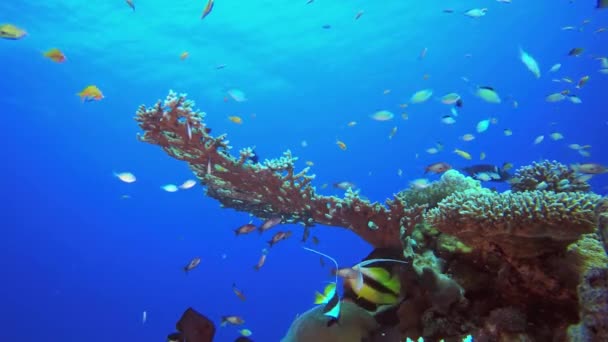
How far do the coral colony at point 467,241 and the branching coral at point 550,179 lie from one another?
0.05ft

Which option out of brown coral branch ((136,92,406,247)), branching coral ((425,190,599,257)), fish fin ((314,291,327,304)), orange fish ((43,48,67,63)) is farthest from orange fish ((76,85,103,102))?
branching coral ((425,190,599,257))

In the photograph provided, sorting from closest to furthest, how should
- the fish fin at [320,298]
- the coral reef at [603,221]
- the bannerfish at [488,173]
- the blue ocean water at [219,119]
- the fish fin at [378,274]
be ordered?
the coral reef at [603,221] < the fish fin at [378,274] < the fish fin at [320,298] < the bannerfish at [488,173] < the blue ocean water at [219,119]

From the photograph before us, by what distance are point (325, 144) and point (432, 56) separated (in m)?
22.9

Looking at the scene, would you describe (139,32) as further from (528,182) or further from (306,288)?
(306,288)

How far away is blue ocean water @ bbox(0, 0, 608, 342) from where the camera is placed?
29375mm

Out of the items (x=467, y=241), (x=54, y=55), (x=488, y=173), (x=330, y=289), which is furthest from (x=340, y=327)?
(x=54, y=55)

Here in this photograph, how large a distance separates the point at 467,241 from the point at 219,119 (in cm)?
4503

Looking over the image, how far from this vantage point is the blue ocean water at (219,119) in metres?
29.4

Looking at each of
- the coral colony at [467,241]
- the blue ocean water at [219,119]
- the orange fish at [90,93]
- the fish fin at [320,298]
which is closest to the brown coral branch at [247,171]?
the coral colony at [467,241]

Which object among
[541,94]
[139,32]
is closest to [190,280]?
[139,32]

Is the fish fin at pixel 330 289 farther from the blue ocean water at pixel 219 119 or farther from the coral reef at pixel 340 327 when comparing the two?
the blue ocean water at pixel 219 119

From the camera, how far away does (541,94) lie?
60188mm

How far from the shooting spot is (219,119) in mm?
46844

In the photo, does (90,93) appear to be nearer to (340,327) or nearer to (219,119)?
(340,327)
